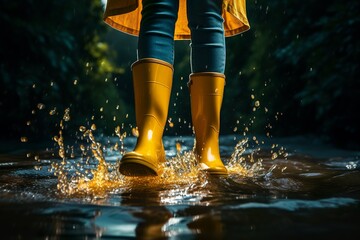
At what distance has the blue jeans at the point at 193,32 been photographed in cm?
220

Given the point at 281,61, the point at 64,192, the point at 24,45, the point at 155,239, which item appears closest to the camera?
the point at 155,239

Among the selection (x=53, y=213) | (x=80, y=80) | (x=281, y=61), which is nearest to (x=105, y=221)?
(x=53, y=213)

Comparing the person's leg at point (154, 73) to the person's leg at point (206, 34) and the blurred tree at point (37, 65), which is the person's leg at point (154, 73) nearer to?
the person's leg at point (206, 34)

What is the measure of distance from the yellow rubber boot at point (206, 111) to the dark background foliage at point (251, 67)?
2166mm

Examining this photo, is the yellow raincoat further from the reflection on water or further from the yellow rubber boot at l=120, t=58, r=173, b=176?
the reflection on water

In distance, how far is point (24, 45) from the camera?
5.78 metres

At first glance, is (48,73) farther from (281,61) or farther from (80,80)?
(281,61)

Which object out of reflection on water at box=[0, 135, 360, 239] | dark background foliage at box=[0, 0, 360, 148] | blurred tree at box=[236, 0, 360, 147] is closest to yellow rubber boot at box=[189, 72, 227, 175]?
reflection on water at box=[0, 135, 360, 239]

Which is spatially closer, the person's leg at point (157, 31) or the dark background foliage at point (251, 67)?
the person's leg at point (157, 31)

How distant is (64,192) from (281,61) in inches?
222

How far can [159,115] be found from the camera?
84.4 inches

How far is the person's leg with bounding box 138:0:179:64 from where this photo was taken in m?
2.19

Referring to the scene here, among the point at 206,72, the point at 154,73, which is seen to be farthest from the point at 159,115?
the point at 206,72

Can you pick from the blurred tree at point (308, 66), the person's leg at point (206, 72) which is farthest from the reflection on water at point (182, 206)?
the blurred tree at point (308, 66)
